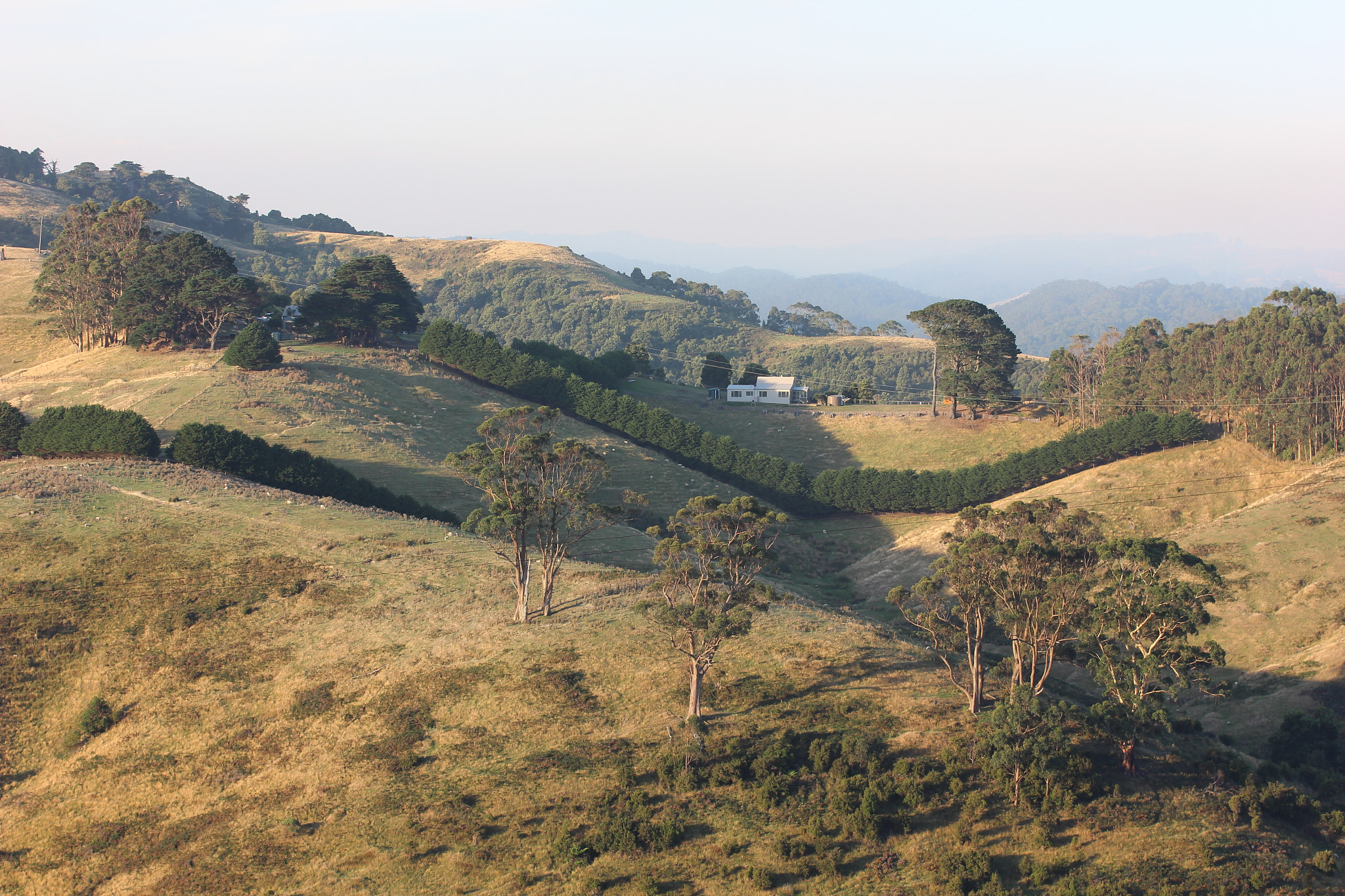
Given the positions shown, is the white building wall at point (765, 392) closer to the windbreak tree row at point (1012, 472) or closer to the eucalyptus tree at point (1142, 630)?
the windbreak tree row at point (1012, 472)

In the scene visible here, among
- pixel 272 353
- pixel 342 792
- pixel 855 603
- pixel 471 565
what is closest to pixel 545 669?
pixel 342 792

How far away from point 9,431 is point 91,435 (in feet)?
22.2

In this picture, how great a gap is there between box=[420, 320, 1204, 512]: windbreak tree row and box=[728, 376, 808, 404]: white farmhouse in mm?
30034

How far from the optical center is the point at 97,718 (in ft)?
112

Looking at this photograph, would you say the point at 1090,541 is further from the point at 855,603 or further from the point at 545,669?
the point at 855,603

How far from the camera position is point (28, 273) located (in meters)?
133

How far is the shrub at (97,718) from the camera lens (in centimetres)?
3373

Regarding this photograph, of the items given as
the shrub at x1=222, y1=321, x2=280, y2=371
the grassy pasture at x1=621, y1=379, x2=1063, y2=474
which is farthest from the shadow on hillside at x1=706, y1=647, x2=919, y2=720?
the shrub at x1=222, y1=321, x2=280, y2=371

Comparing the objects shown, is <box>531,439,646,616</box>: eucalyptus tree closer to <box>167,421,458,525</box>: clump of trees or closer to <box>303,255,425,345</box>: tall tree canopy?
<box>167,421,458,525</box>: clump of trees

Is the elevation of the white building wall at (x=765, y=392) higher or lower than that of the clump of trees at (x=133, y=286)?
lower

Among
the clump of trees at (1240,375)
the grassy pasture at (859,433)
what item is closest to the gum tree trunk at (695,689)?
the clump of trees at (1240,375)

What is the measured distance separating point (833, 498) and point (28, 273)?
404 feet

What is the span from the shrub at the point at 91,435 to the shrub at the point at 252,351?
22789mm

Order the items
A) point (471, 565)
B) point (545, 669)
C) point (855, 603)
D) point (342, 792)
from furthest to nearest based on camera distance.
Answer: point (855, 603), point (471, 565), point (545, 669), point (342, 792)
